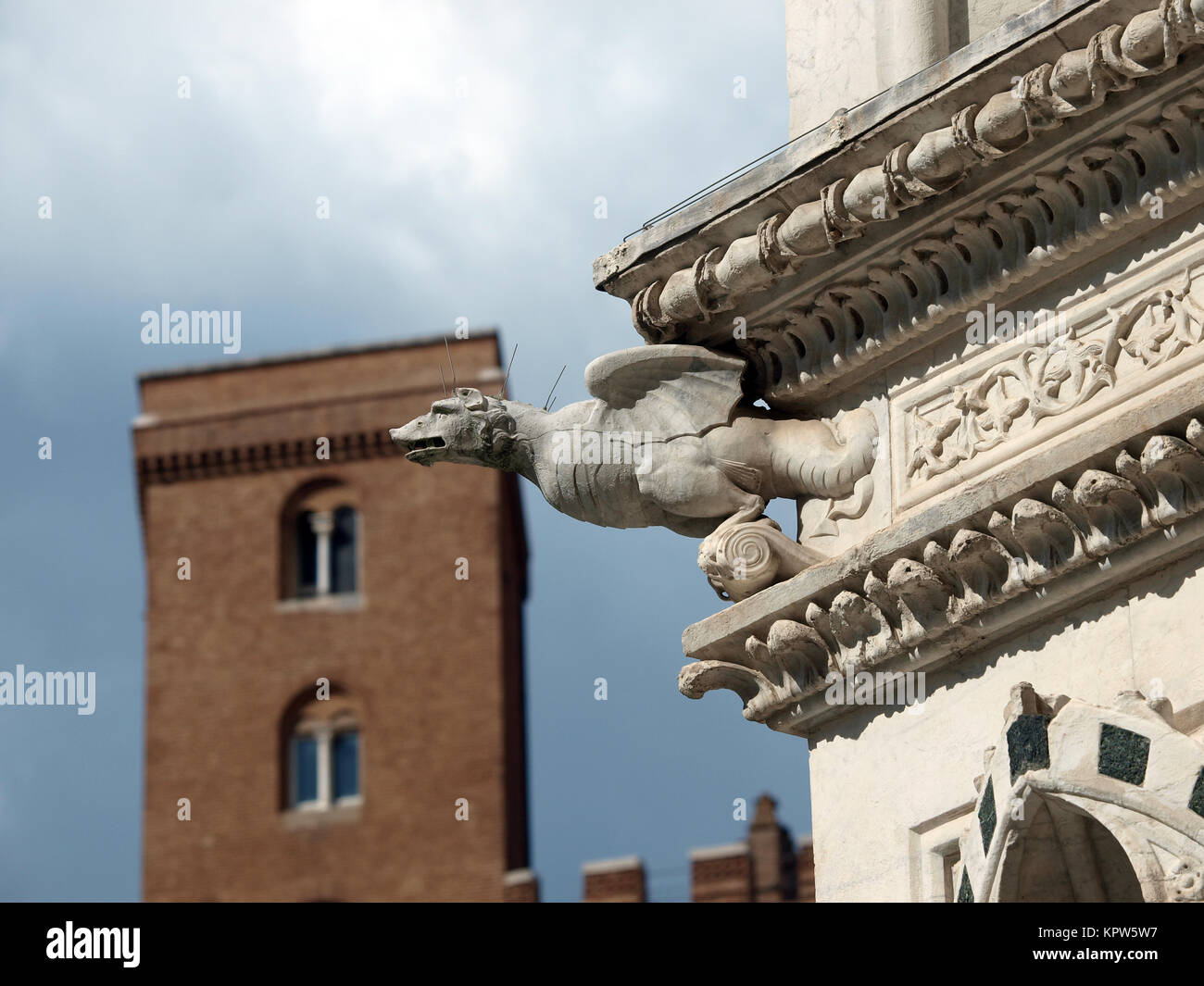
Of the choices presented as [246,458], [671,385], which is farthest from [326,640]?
[671,385]

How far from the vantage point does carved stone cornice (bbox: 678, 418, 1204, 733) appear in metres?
7.57

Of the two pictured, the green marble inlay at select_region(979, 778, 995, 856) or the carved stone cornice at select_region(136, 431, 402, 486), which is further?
the carved stone cornice at select_region(136, 431, 402, 486)

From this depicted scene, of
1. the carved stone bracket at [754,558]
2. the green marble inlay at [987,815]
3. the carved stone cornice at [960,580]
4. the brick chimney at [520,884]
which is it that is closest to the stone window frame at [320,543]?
the brick chimney at [520,884]

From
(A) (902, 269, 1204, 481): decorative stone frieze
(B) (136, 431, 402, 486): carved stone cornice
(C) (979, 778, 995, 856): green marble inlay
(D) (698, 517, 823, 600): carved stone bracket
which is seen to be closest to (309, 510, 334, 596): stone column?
(B) (136, 431, 402, 486): carved stone cornice

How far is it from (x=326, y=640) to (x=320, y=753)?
231 cm

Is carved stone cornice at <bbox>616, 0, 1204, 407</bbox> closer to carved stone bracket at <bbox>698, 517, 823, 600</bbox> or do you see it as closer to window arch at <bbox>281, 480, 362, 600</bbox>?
carved stone bracket at <bbox>698, 517, 823, 600</bbox>

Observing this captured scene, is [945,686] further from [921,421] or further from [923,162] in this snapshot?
[923,162]

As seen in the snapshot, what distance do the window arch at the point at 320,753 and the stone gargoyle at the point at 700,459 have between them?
2063 inches

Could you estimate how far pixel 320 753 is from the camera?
62.0 metres

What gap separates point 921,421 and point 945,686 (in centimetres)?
78

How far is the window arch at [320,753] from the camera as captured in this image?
2414 inches

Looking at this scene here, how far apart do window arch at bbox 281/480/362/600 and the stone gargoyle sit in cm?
5484

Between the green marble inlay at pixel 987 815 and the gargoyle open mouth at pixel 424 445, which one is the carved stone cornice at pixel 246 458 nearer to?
the gargoyle open mouth at pixel 424 445
